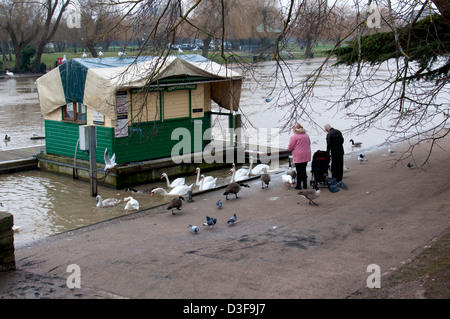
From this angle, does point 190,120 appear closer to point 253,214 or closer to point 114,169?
point 114,169

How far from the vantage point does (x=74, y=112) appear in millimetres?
16531

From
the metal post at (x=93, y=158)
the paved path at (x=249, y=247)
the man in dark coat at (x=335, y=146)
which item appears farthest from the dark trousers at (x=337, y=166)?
the metal post at (x=93, y=158)

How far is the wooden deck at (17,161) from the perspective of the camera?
1722cm

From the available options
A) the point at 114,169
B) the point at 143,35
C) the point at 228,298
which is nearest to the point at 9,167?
the point at 114,169

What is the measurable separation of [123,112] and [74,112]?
204 centimetres

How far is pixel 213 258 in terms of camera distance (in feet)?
27.0

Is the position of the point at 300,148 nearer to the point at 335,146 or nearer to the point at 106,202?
the point at 335,146

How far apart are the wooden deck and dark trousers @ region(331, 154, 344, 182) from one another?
962cm

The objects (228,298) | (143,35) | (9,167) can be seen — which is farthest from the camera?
(9,167)

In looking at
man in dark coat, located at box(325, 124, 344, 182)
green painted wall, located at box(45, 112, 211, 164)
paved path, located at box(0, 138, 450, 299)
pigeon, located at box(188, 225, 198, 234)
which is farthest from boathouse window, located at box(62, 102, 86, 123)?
pigeon, located at box(188, 225, 198, 234)

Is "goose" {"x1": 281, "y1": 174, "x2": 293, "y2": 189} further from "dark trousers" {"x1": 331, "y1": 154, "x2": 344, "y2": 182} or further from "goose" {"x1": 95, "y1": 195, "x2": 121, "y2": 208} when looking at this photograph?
"goose" {"x1": 95, "y1": 195, "x2": 121, "y2": 208}

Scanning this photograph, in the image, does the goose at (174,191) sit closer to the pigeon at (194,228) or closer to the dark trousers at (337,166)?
the dark trousers at (337,166)

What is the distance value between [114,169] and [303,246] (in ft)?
25.6
